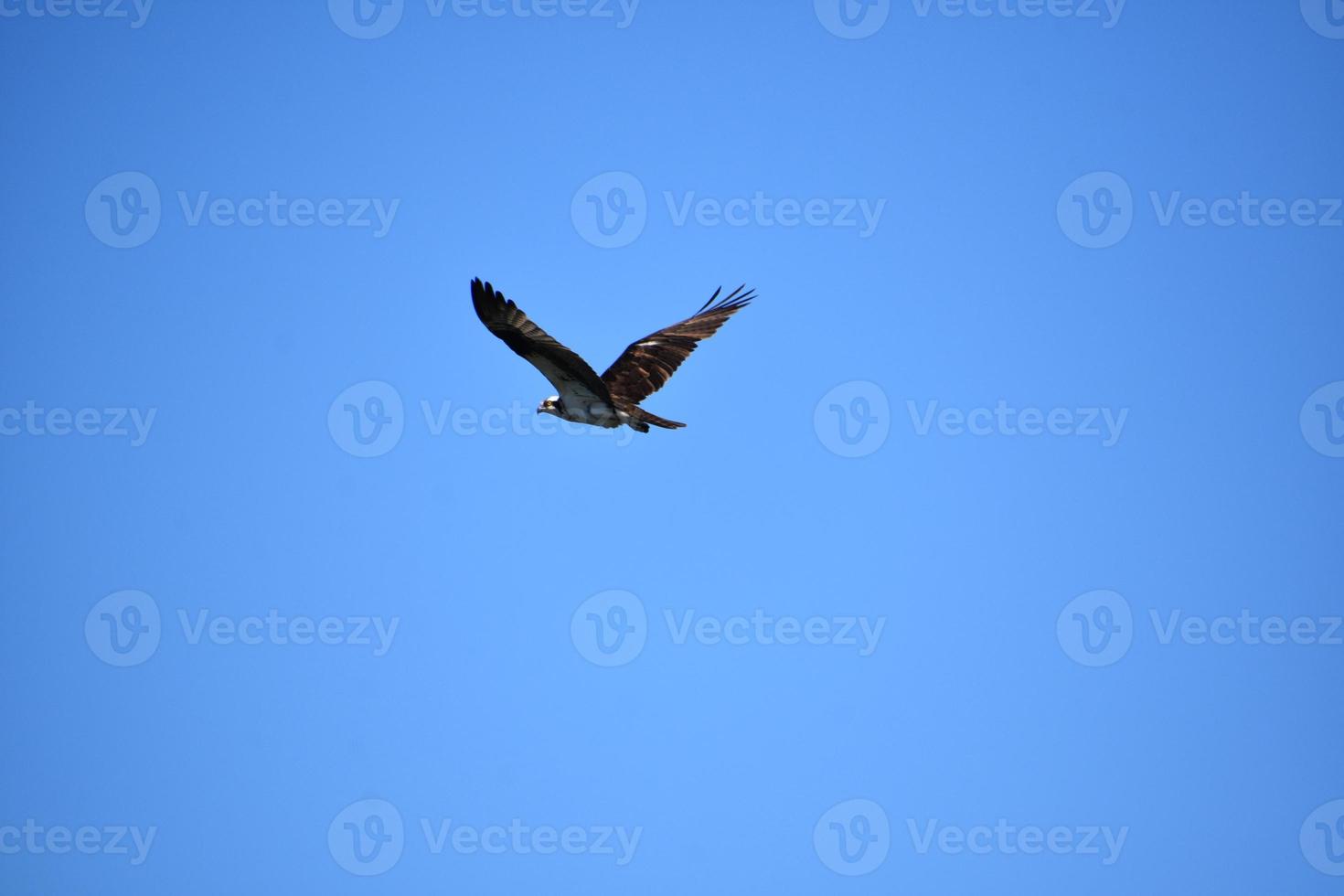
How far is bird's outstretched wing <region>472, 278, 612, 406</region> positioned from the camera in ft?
63.0

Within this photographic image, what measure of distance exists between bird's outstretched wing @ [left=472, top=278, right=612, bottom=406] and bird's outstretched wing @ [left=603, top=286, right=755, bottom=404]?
159 cm

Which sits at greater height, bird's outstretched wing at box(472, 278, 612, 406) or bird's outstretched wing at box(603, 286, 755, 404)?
bird's outstretched wing at box(603, 286, 755, 404)

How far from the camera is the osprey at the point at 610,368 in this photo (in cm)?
1955

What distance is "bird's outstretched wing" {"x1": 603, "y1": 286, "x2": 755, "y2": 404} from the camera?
23984 mm

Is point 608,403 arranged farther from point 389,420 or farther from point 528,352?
point 389,420

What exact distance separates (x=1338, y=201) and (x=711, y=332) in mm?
16321

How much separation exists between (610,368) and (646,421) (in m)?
2.51

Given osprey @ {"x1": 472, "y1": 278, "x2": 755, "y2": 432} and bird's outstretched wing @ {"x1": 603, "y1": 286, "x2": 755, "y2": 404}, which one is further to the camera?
bird's outstretched wing @ {"x1": 603, "y1": 286, "x2": 755, "y2": 404}

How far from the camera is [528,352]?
20.6 meters

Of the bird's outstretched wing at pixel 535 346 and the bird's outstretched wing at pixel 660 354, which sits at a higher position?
the bird's outstretched wing at pixel 660 354

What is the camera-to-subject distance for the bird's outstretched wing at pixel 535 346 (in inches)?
756

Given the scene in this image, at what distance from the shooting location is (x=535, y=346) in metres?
20.2

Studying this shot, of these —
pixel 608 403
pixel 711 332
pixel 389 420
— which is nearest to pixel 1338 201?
pixel 711 332

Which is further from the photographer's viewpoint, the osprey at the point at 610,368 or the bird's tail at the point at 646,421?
the bird's tail at the point at 646,421
